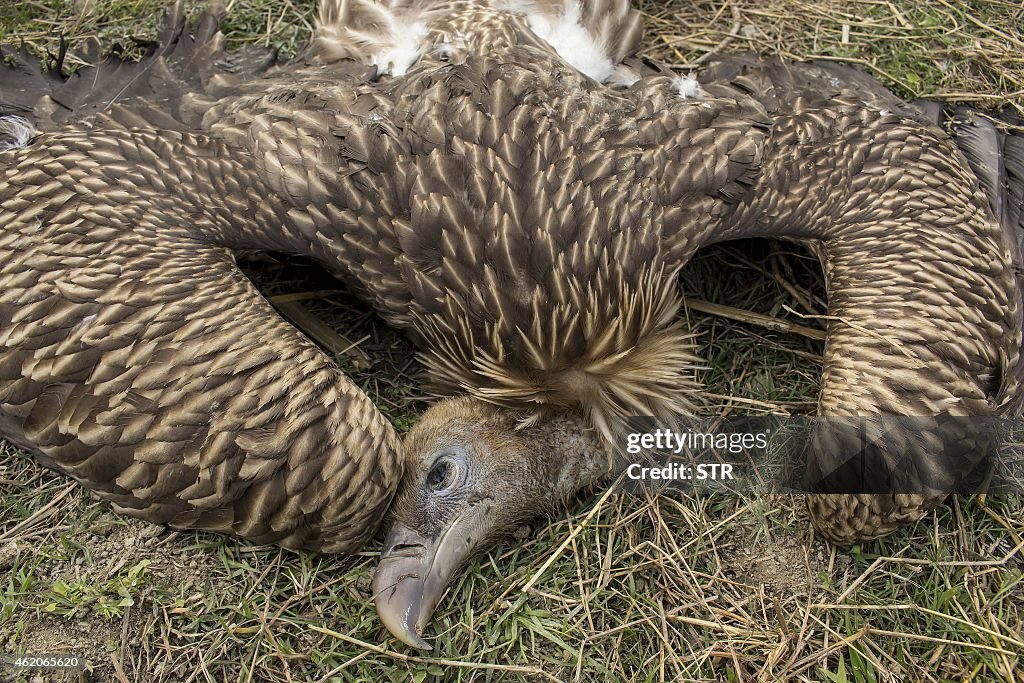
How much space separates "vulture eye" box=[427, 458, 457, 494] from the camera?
2814 millimetres

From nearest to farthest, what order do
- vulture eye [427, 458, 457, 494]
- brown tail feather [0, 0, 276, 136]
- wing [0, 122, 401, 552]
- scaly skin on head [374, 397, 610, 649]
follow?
wing [0, 122, 401, 552]
scaly skin on head [374, 397, 610, 649]
vulture eye [427, 458, 457, 494]
brown tail feather [0, 0, 276, 136]

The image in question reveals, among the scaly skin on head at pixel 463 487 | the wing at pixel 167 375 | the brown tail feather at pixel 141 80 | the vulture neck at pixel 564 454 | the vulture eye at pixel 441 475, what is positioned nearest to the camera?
the wing at pixel 167 375

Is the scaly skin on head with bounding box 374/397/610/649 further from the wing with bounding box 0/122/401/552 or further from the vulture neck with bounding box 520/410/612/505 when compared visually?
the wing with bounding box 0/122/401/552

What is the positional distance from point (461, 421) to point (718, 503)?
111 cm

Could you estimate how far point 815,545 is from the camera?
10.0 feet

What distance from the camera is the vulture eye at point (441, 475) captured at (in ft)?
9.23

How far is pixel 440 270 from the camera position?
2.70 m

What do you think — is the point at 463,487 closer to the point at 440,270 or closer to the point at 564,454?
the point at 564,454

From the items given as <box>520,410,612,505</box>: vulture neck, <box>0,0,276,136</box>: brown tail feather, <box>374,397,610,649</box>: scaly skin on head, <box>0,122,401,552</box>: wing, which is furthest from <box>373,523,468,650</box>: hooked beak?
<box>0,0,276,136</box>: brown tail feather

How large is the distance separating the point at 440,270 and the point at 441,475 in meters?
0.74

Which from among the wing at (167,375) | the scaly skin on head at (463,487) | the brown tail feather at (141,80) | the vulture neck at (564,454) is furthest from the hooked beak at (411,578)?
the brown tail feather at (141,80)

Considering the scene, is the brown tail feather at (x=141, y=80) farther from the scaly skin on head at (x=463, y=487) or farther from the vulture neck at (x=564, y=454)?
the vulture neck at (x=564, y=454)

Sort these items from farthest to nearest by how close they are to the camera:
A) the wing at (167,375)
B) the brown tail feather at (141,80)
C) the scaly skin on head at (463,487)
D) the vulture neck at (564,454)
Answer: the brown tail feather at (141,80) < the vulture neck at (564,454) < the scaly skin on head at (463,487) < the wing at (167,375)

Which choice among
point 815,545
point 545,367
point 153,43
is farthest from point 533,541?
point 153,43
